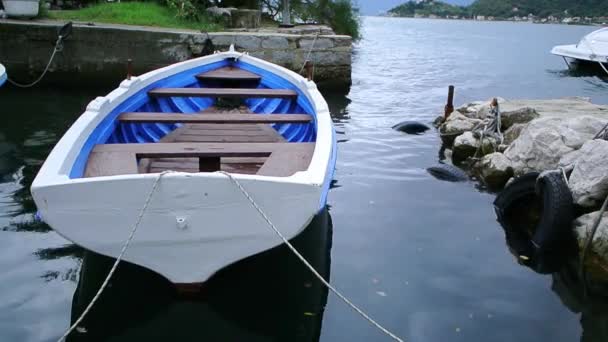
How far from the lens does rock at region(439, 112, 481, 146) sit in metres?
8.53

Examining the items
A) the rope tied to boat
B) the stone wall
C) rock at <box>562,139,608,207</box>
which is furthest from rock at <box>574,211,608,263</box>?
the stone wall

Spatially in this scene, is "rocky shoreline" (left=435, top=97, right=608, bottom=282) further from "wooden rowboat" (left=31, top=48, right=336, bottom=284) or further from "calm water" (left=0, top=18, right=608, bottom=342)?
"wooden rowboat" (left=31, top=48, right=336, bottom=284)

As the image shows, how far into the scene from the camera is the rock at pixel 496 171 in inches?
250

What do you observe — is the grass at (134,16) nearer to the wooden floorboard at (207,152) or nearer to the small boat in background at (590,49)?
the wooden floorboard at (207,152)

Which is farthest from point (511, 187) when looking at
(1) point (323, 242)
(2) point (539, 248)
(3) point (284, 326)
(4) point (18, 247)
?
(4) point (18, 247)

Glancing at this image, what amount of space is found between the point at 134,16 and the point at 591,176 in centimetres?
1135

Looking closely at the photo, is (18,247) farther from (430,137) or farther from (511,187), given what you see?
(430,137)

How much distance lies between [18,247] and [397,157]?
4.82 metres

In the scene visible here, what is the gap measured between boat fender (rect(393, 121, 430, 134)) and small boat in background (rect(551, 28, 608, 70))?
37.4 ft

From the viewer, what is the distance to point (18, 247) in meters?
4.64

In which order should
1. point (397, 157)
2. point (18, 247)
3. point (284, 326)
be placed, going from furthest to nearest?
point (397, 157) → point (18, 247) → point (284, 326)

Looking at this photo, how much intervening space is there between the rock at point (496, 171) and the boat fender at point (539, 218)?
781 mm

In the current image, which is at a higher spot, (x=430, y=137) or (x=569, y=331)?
(x=430, y=137)

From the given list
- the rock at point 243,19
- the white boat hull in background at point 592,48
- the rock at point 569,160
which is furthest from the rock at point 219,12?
the white boat hull in background at point 592,48
